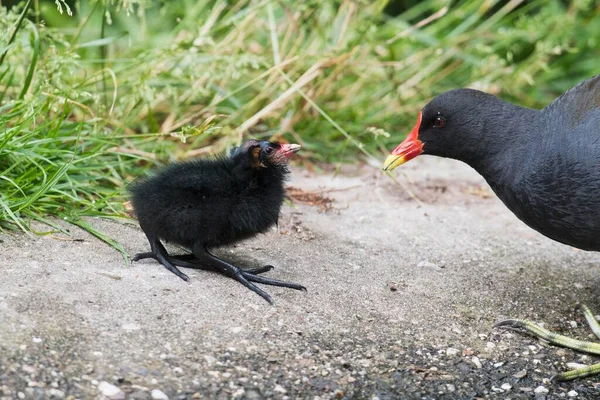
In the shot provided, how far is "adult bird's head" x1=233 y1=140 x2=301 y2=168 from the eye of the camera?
2895 millimetres

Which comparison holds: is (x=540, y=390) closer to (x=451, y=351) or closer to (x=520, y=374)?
(x=520, y=374)

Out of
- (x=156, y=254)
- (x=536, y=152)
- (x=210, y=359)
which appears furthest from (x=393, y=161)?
(x=210, y=359)

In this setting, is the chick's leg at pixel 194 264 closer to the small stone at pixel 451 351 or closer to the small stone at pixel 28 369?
the small stone at pixel 451 351

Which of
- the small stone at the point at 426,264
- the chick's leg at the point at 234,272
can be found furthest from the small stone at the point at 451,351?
the small stone at the point at 426,264

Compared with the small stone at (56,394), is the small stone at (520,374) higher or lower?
lower

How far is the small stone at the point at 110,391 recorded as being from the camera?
2086 millimetres

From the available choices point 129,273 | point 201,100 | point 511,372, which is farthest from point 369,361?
point 201,100

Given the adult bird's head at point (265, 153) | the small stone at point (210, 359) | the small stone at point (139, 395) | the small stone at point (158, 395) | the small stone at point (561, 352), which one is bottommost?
the small stone at point (561, 352)

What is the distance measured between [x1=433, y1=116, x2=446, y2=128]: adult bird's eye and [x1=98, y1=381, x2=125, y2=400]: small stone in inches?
66.4

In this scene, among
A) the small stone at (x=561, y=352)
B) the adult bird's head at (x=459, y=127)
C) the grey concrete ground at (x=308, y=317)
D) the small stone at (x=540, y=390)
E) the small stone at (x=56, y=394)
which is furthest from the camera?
the adult bird's head at (x=459, y=127)

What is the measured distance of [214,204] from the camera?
9.34 feet

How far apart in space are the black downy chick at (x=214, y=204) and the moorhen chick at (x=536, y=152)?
1.92 feet

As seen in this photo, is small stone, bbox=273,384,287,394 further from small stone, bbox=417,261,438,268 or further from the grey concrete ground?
small stone, bbox=417,261,438,268

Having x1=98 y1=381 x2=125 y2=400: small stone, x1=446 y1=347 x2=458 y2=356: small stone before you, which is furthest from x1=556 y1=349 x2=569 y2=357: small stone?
x1=98 y1=381 x2=125 y2=400: small stone
